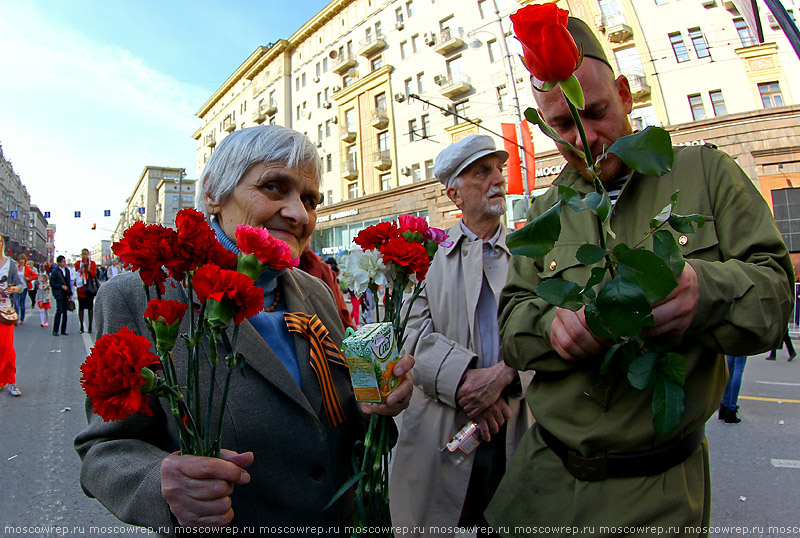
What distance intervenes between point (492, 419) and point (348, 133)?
31.2m

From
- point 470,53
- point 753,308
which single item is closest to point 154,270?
point 753,308

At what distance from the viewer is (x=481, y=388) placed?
183 cm

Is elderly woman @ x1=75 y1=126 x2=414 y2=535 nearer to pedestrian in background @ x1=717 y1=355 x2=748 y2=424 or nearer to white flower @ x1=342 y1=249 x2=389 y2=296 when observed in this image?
white flower @ x1=342 y1=249 x2=389 y2=296

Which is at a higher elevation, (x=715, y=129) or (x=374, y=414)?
(x=715, y=129)

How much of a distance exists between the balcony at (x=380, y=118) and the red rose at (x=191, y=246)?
2925cm

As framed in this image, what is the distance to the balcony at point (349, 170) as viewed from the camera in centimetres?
3105

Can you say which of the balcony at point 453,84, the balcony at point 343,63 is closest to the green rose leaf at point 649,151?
the balcony at point 453,84

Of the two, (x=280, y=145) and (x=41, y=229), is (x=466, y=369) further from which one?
(x=41, y=229)

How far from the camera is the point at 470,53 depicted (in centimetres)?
2384

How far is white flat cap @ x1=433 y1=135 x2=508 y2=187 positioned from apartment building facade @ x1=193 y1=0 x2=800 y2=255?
3.03 m

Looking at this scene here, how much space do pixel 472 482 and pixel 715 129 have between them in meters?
18.5

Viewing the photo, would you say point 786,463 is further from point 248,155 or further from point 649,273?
point 248,155

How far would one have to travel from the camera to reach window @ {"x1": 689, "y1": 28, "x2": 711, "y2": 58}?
Answer: 17531 millimetres

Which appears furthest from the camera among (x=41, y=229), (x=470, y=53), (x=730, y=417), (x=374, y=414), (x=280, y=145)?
(x=41, y=229)
